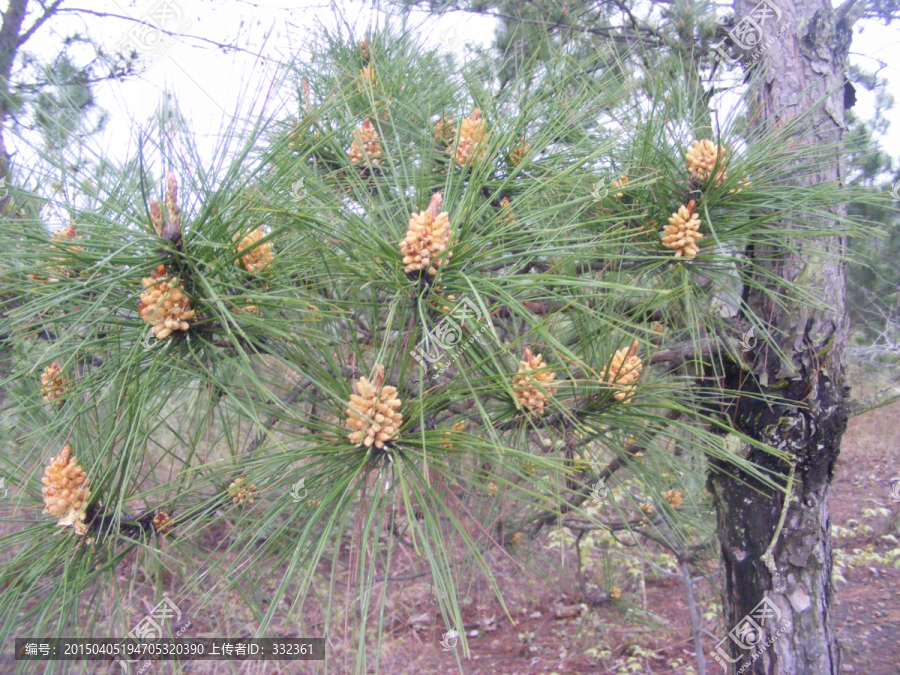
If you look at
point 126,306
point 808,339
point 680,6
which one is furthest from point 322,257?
point 680,6

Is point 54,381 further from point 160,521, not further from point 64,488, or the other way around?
point 160,521

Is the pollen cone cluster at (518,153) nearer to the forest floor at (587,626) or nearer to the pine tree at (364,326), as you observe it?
the pine tree at (364,326)

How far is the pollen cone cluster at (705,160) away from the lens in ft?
3.29

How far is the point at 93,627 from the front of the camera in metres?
0.95

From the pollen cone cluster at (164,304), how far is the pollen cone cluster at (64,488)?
0.30 m

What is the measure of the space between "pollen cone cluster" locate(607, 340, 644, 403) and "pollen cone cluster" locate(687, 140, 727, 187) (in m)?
0.35

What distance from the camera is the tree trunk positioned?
1196mm

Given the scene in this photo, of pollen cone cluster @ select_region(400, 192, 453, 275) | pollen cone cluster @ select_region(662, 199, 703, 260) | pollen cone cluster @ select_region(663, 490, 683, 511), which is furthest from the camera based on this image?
pollen cone cluster @ select_region(663, 490, 683, 511)

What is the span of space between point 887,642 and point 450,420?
10.4 feet

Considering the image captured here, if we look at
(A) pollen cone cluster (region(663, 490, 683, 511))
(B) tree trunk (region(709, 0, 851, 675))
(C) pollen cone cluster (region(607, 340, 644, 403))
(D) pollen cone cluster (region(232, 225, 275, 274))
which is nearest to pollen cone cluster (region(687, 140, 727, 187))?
(B) tree trunk (region(709, 0, 851, 675))

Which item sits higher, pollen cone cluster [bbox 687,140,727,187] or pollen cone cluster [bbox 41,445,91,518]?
pollen cone cluster [bbox 687,140,727,187]

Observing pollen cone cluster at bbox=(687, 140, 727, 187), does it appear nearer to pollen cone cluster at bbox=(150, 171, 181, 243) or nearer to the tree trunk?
the tree trunk

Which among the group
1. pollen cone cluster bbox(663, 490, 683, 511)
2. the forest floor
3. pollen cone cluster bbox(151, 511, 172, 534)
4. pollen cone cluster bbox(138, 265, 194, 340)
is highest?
pollen cone cluster bbox(138, 265, 194, 340)

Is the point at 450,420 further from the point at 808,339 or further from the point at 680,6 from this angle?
the point at 680,6
